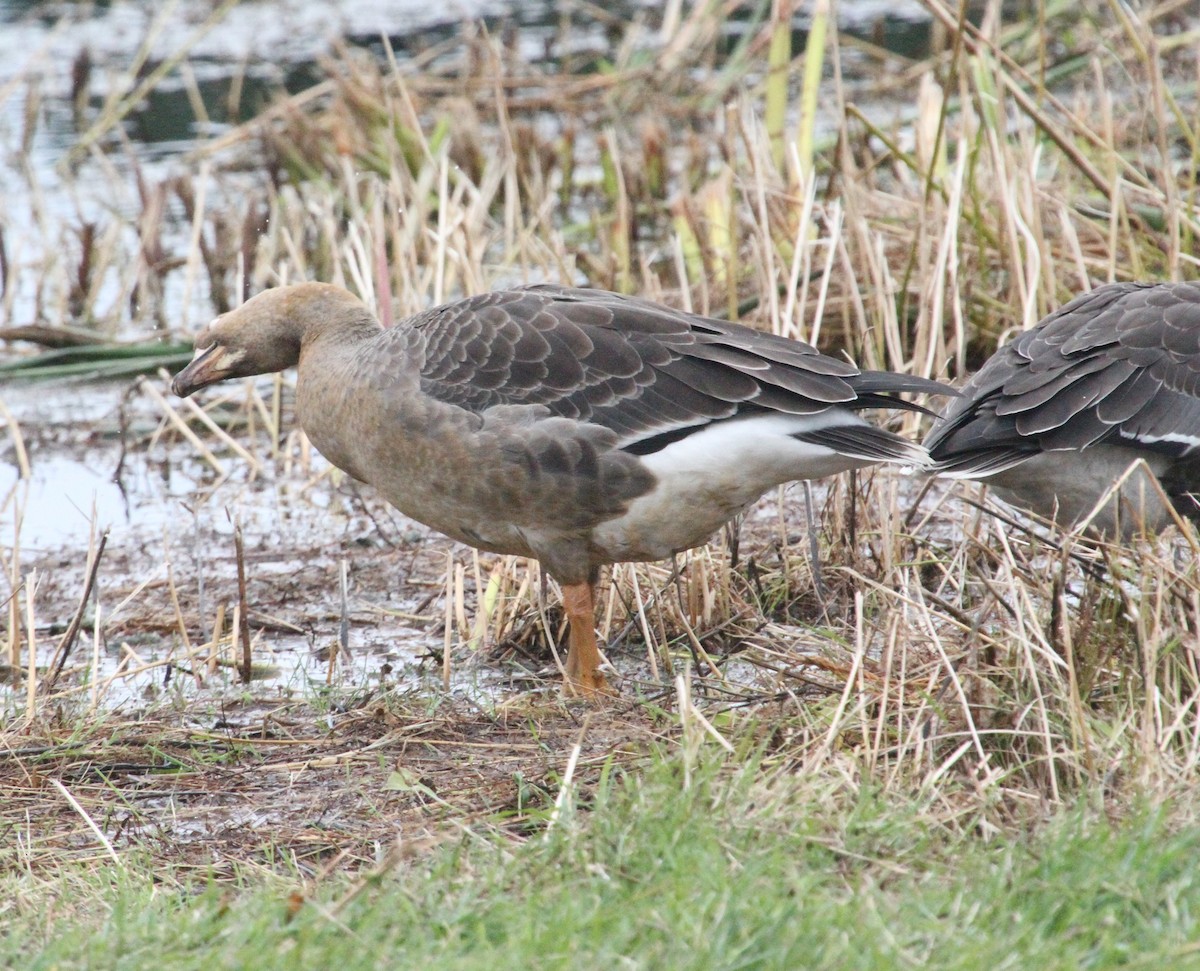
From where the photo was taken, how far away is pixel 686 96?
39.4ft

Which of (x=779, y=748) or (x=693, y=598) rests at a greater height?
(x=779, y=748)

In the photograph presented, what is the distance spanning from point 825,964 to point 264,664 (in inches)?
115

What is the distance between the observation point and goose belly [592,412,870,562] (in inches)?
174

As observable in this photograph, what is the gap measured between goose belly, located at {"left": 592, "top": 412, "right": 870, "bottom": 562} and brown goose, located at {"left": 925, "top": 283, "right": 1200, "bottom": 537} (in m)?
0.45

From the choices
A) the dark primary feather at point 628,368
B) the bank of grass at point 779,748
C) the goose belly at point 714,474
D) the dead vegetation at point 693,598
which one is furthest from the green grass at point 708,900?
the dark primary feather at point 628,368

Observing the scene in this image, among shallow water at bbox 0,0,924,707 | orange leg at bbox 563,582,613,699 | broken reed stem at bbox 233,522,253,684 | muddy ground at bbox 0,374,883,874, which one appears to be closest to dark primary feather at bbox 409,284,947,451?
orange leg at bbox 563,582,613,699

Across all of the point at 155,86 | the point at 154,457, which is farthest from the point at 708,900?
the point at 155,86

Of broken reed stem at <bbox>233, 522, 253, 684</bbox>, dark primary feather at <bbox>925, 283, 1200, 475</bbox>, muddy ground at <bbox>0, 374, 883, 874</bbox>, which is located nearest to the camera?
muddy ground at <bbox>0, 374, 883, 874</bbox>

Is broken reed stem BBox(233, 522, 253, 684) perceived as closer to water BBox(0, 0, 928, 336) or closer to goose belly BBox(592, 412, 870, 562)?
goose belly BBox(592, 412, 870, 562)

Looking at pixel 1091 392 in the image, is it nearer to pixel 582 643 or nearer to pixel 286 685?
pixel 582 643

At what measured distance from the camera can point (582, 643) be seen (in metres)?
4.67

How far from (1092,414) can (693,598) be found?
1.32m

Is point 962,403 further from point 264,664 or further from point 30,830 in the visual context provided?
point 30,830

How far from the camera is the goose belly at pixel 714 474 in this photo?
441cm
